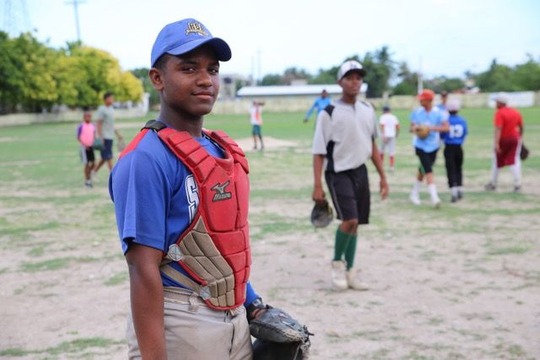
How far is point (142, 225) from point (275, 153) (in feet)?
65.9

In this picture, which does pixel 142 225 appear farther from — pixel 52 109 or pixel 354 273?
pixel 52 109

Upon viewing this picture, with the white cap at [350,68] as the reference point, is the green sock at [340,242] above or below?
below

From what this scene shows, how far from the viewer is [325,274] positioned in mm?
7355

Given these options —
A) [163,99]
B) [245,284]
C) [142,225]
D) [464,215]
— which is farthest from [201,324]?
[464,215]

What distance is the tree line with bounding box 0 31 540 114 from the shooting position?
5716 centimetres

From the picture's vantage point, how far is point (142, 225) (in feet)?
7.32

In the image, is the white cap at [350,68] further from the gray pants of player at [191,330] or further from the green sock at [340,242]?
the gray pants of player at [191,330]

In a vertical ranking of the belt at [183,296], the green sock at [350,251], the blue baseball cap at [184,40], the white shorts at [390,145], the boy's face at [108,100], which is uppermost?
the blue baseball cap at [184,40]

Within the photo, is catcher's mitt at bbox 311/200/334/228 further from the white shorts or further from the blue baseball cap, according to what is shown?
the white shorts

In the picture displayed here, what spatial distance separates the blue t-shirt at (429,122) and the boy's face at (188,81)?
943cm

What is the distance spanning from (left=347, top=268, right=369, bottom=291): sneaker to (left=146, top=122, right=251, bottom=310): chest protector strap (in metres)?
4.30

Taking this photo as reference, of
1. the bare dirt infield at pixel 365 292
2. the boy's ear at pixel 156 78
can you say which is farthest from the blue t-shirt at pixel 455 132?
the boy's ear at pixel 156 78

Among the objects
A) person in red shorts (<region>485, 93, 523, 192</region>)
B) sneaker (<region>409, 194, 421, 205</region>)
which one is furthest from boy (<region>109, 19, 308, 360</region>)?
person in red shorts (<region>485, 93, 523, 192</region>)

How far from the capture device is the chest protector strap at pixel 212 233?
92.1 inches
